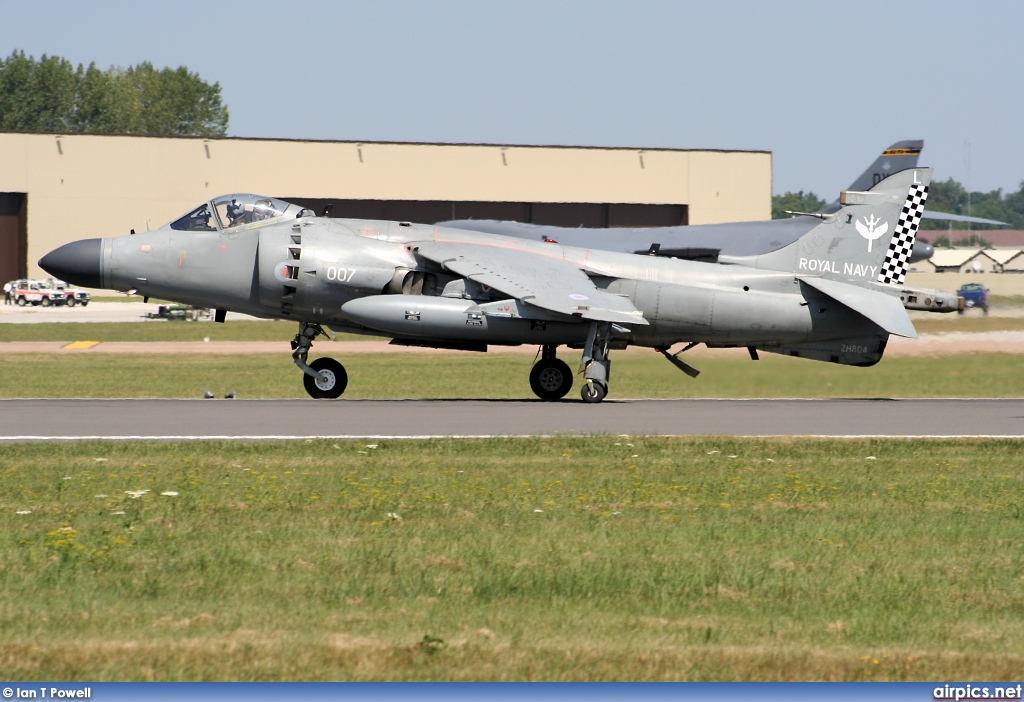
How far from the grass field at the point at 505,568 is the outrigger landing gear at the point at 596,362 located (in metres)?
7.15

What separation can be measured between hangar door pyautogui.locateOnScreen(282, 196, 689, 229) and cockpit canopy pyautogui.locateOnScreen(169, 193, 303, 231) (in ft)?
178

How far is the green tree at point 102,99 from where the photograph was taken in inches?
5502

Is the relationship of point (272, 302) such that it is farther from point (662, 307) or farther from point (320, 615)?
point (320, 615)

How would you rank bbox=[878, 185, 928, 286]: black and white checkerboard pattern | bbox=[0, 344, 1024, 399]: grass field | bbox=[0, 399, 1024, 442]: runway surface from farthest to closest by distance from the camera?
bbox=[878, 185, 928, 286]: black and white checkerboard pattern < bbox=[0, 344, 1024, 399]: grass field < bbox=[0, 399, 1024, 442]: runway surface

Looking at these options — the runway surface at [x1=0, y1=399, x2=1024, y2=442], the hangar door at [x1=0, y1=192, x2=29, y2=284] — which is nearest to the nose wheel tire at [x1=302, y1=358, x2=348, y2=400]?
the runway surface at [x1=0, y1=399, x2=1024, y2=442]

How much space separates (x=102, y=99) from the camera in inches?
5566

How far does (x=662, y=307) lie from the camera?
2162 cm

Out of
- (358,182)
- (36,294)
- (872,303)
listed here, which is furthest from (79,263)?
(358,182)

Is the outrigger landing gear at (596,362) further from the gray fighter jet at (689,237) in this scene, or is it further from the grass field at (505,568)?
the gray fighter jet at (689,237)

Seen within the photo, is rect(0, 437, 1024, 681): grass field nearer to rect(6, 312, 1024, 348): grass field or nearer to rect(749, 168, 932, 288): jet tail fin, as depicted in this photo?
rect(749, 168, 932, 288): jet tail fin

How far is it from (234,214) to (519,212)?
59.2 m

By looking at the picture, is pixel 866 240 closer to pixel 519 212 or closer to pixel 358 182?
pixel 358 182

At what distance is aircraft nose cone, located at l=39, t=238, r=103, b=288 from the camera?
21656mm

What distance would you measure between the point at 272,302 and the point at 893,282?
11.0 m
